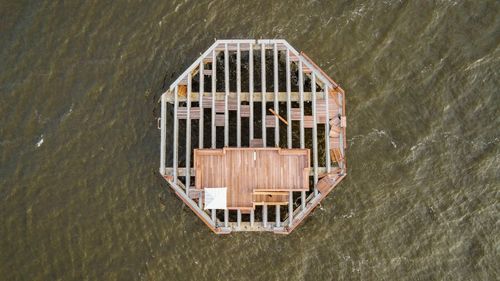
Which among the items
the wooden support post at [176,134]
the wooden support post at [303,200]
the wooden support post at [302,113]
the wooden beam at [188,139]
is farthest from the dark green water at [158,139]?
the wooden beam at [188,139]

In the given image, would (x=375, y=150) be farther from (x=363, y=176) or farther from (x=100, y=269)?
(x=100, y=269)

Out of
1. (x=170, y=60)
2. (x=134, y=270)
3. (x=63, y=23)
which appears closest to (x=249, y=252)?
(x=134, y=270)

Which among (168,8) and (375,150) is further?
(168,8)

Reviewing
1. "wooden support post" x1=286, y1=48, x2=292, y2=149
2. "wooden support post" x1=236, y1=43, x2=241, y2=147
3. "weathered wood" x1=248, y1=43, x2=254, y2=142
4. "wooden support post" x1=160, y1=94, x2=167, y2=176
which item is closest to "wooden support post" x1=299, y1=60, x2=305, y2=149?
"wooden support post" x1=286, y1=48, x2=292, y2=149

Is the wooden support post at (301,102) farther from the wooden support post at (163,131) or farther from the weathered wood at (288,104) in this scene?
the wooden support post at (163,131)

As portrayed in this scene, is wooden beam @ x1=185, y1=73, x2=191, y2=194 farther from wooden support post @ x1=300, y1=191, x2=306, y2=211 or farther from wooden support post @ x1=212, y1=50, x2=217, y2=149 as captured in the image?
wooden support post @ x1=300, y1=191, x2=306, y2=211

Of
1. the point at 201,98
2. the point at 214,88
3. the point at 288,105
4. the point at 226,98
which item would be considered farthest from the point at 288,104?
the point at 201,98

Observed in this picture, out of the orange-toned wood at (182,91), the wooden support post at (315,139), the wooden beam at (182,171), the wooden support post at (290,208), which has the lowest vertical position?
the wooden support post at (290,208)
